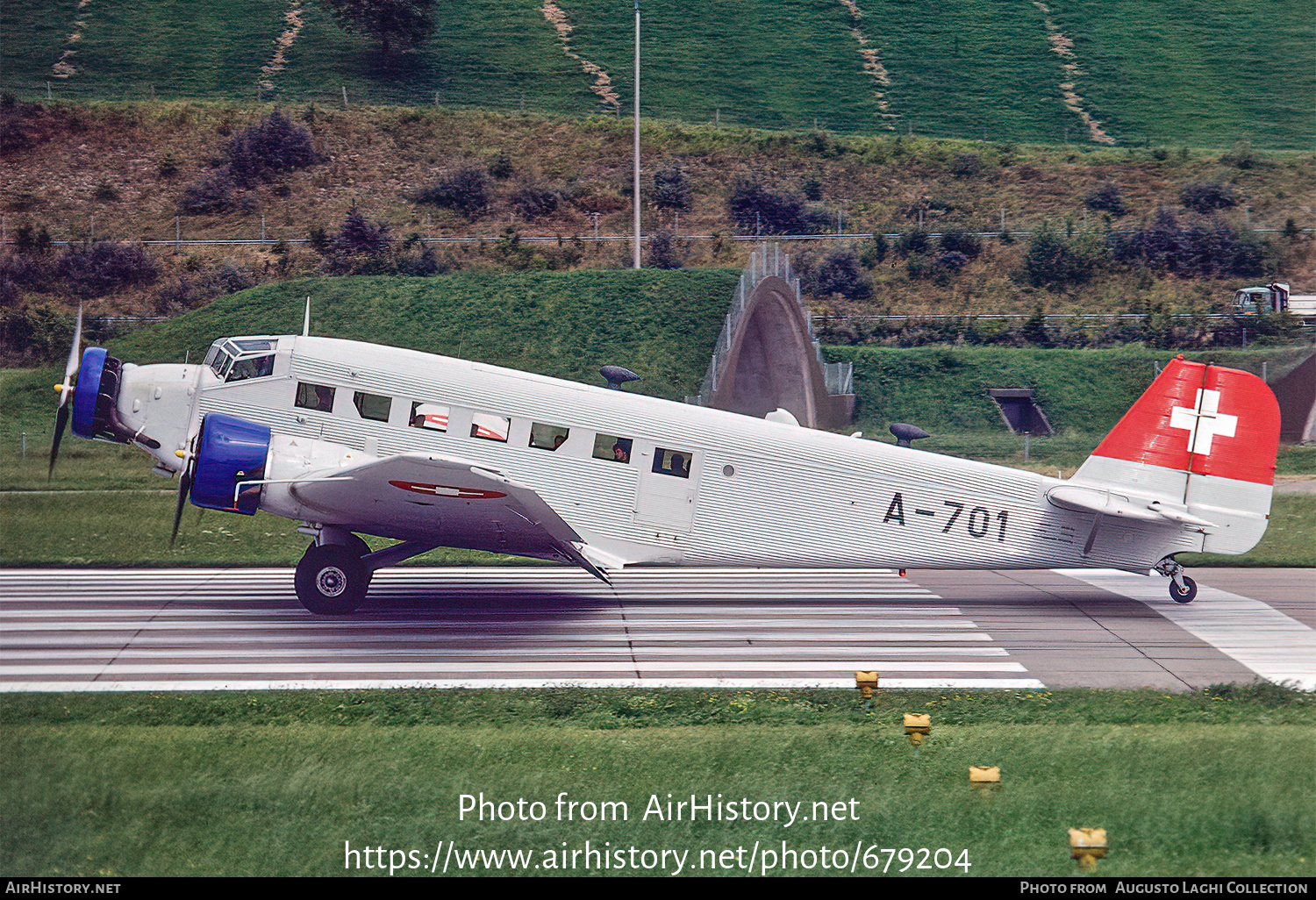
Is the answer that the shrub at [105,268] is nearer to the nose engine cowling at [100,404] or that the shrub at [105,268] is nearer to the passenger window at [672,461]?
the nose engine cowling at [100,404]

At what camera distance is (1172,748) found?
11117 mm

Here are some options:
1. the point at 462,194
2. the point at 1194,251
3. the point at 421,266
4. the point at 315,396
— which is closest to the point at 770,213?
the point at 462,194

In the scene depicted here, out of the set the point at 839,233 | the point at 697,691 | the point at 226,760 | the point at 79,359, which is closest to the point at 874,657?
the point at 697,691

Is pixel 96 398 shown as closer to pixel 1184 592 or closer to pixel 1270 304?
pixel 1184 592

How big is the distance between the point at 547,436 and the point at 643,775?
8.38m

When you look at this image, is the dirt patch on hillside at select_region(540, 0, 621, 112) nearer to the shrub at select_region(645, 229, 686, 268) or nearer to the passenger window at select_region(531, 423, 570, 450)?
the shrub at select_region(645, 229, 686, 268)

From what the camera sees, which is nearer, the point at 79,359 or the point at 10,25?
the point at 79,359

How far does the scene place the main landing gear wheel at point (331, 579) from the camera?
57.5 feet

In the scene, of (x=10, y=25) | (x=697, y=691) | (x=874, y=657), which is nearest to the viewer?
(x=697, y=691)

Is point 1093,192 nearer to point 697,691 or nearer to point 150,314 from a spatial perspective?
point 150,314

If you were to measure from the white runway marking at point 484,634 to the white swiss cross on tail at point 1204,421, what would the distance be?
16.6 feet

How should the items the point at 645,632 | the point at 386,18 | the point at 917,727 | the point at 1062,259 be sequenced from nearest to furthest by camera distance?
the point at 917,727
the point at 645,632
the point at 386,18
the point at 1062,259

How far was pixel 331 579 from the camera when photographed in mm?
17578

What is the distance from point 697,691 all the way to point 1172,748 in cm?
534
